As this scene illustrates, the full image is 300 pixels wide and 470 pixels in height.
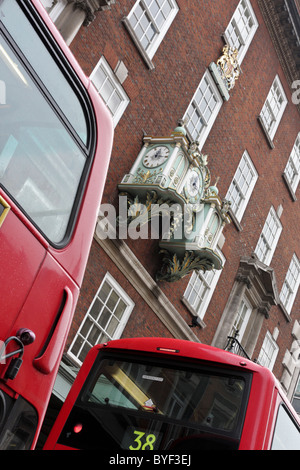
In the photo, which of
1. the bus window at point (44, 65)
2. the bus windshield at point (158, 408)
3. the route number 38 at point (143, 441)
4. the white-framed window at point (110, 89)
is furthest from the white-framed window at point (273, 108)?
the bus window at point (44, 65)

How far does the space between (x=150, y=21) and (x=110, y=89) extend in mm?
2432

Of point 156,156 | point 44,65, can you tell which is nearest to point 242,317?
point 156,156

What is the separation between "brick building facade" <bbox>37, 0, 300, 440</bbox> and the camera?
12.8m

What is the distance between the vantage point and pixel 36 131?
361 centimetres

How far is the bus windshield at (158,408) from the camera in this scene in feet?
20.1

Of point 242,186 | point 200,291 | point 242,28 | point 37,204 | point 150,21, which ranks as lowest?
point 37,204

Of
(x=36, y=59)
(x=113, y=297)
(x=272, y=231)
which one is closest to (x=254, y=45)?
(x=272, y=231)

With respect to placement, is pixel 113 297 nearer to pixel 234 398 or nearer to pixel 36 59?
pixel 234 398

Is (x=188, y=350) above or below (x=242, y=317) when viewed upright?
below

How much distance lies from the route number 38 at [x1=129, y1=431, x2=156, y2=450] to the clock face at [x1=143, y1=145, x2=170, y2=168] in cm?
779

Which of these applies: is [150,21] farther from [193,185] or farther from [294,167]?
[294,167]

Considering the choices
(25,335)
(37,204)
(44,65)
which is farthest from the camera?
(44,65)

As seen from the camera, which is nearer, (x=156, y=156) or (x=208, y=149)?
(x=156, y=156)

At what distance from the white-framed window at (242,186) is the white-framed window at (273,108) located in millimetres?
1699
